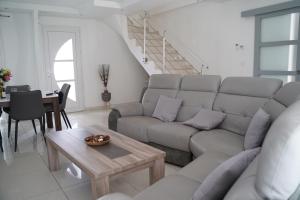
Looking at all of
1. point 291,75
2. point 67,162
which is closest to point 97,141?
point 67,162

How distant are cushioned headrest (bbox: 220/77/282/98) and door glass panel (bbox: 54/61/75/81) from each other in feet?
14.7

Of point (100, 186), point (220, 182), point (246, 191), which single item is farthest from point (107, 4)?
point (246, 191)

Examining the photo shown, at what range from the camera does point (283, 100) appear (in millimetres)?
2080

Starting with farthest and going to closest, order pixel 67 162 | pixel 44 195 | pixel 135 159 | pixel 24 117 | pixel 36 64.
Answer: pixel 36 64, pixel 24 117, pixel 67 162, pixel 44 195, pixel 135 159

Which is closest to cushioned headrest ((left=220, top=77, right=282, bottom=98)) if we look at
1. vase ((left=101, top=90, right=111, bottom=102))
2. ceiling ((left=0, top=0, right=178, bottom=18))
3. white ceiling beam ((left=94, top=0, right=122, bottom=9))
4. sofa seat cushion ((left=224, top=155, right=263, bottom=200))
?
sofa seat cushion ((left=224, top=155, right=263, bottom=200))

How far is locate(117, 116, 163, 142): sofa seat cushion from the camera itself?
10.2ft

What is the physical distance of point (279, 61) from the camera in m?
4.48

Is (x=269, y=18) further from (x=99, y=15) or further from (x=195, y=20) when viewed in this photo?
(x=99, y=15)

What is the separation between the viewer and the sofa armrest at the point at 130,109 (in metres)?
3.56

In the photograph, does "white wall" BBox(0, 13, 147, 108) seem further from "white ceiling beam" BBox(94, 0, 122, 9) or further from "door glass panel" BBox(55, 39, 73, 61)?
"white ceiling beam" BBox(94, 0, 122, 9)

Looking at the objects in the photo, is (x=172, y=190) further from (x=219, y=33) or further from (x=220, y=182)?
(x=219, y=33)

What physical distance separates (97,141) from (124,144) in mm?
276

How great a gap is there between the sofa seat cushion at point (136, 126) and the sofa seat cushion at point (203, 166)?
118 cm

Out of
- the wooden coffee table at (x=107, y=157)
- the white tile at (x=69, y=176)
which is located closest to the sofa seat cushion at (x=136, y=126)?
the wooden coffee table at (x=107, y=157)
